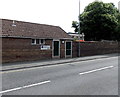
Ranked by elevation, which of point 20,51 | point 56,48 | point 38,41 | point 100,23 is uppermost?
point 100,23

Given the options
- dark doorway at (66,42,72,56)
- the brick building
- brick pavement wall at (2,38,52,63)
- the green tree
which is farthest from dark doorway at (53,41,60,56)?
the green tree

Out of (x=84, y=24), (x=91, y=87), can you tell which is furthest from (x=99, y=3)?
(x=91, y=87)

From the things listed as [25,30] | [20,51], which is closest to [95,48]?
[25,30]

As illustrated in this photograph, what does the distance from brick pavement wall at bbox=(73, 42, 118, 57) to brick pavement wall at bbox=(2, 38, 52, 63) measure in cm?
581

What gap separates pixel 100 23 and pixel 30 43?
24.0 metres

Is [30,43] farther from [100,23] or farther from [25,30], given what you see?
[100,23]

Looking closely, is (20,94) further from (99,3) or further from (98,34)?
(99,3)

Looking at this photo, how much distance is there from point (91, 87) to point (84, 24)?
108ft

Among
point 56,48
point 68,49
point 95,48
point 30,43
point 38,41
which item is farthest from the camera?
point 95,48

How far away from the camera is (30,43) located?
55.6 feet

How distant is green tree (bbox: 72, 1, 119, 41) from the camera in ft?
118

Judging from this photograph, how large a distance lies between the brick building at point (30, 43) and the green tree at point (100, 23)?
18.2 metres

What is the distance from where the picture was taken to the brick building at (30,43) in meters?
15.4

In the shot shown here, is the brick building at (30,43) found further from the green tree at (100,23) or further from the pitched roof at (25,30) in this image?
the green tree at (100,23)
